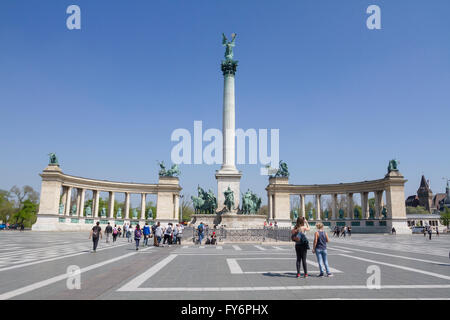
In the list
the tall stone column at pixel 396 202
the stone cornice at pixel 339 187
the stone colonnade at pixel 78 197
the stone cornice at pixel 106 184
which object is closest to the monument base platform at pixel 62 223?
the stone colonnade at pixel 78 197

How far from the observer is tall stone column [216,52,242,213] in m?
52.7

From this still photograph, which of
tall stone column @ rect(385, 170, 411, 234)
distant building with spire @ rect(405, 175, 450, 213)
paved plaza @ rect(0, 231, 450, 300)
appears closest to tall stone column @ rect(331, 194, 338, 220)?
tall stone column @ rect(385, 170, 411, 234)

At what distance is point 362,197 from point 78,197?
2724 inches

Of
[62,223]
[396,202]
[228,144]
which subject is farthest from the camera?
[62,223]

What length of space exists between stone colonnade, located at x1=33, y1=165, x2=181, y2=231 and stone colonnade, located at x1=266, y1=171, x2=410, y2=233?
84.6ft

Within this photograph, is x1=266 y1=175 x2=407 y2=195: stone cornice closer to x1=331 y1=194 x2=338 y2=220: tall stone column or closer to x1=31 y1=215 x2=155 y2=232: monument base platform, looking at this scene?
x1=331 y1=194 x2=338 y2=220: tall stone column

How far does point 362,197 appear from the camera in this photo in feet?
254

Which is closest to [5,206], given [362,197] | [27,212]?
[27,212]

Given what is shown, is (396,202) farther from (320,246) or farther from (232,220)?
(320,246)

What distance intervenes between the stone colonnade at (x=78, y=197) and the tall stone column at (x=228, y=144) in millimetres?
32500

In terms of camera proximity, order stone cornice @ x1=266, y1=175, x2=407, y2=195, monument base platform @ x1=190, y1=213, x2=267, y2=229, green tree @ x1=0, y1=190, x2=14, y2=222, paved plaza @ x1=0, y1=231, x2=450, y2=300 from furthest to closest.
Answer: green tree @ x1=0, y1=190, x2=14, y2=222 < stone cornice @ x1=266, y1=175, x2=407, y2=195 < monument base platform @ x1=190, y1=213, x2=267, y2=229 < paved plaza @ x1=0, y1=231, x2=450, y2=300

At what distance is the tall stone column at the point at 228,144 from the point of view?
52719 mm
